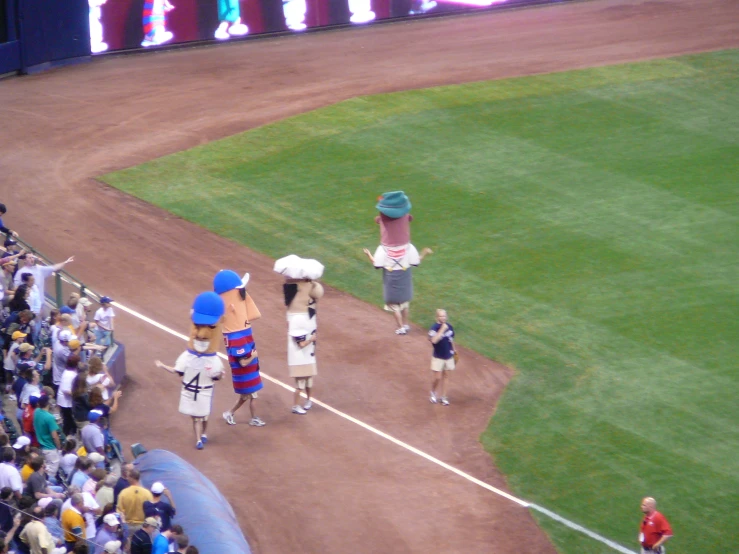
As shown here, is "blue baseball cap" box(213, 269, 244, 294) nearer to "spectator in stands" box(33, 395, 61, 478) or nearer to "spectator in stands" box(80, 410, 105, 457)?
"spectator in stands" box(80, 410, 105, 457)

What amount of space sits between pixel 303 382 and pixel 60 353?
3.09 m

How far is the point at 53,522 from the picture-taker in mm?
10070

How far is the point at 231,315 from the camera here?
43.5 feet

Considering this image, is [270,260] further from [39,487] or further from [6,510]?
[6,510]

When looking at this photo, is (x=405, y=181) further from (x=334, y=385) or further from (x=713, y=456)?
(x=713, y=456)

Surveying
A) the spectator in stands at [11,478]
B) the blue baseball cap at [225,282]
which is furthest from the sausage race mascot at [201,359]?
the spectator in stands at [11,478]

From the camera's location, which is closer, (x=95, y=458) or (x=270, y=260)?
(x=95, y=458)

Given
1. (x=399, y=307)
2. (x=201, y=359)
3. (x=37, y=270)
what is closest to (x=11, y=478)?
(x=201, y=359)

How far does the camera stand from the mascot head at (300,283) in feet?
44.7

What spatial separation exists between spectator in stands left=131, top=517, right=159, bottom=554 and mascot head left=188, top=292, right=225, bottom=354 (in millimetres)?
3043

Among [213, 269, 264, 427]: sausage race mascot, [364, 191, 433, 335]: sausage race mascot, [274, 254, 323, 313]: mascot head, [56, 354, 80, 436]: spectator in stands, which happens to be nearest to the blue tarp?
[56, 354, 80, 436]: spectator in stands

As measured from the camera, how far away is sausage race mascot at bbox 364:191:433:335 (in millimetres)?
15562

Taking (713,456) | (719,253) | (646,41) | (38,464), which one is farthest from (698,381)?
(646,41)

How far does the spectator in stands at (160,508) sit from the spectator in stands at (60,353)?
2826 mm
